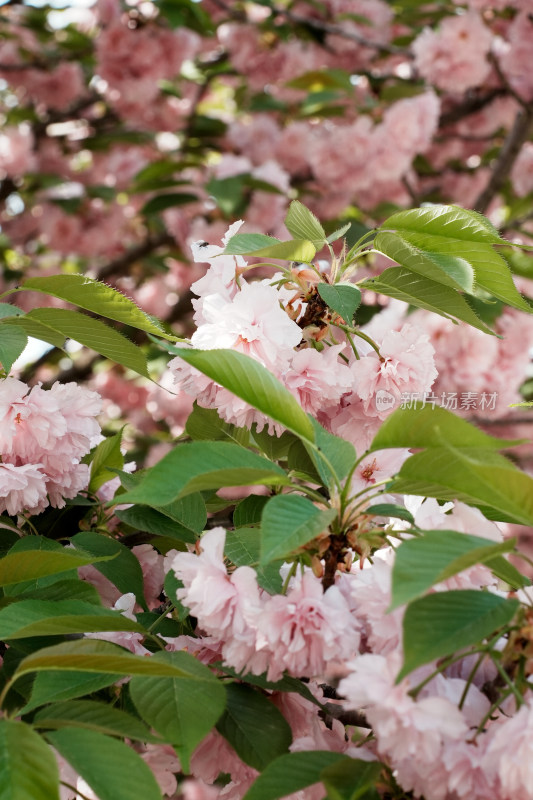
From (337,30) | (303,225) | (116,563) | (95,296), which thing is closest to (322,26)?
(337,30)

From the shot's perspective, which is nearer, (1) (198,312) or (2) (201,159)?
(1) (198,312)

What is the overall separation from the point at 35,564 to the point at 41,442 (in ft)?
0.65

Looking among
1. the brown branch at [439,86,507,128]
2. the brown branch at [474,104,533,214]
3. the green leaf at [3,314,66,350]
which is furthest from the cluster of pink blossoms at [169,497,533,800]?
the brown branch at [439,86,507,128]

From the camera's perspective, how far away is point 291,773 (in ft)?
1.77

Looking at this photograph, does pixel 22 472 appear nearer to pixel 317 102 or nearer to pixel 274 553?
pixel 274 553

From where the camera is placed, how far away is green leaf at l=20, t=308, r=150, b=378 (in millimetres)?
791

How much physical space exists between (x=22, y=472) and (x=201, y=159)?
269cm

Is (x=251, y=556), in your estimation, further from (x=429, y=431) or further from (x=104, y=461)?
(x=104, y=461)

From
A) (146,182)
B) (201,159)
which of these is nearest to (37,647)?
(146,182)

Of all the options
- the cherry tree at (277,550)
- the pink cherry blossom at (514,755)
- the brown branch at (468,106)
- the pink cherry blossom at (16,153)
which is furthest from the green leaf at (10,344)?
the pink cherry blossom at (16,153)

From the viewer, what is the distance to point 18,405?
83cm

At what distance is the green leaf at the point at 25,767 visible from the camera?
0.49 metres

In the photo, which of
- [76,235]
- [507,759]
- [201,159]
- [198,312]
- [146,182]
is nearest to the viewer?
[507,759]

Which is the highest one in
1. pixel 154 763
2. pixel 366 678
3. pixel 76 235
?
pixel 366 678
